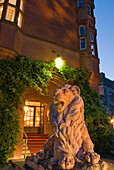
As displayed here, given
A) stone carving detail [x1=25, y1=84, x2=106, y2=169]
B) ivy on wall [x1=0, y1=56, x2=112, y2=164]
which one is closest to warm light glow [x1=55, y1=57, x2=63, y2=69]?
ivy on wall [x1=0, y1=56, x2=112, y2=164]

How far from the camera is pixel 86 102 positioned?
6.03 m

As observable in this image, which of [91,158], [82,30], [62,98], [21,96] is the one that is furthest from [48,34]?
[91,158]

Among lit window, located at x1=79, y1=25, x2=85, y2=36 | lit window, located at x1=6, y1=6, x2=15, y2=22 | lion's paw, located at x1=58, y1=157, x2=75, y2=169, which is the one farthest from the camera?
lit window, located at x1=79, y1=25, x2=85, y2=36

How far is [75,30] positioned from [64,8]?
1.57 metres

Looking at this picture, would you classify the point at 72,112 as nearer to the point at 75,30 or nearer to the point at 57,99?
the point at 57,99

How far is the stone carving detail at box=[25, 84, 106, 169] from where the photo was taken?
1901mm

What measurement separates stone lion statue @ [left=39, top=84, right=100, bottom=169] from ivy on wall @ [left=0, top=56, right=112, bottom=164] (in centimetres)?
240

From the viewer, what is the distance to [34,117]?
33.1 ft

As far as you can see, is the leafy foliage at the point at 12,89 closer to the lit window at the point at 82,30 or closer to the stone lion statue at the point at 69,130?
the stone lion statue at the point at 69,130

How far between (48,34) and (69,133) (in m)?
6.10

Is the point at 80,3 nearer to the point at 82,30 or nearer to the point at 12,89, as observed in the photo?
the point at 82,30

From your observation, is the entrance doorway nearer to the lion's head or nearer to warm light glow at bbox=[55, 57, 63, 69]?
warm light glow at bbox=[55, 57, 63, 69]

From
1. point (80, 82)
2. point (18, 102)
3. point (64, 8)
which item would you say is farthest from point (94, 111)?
point (64, 8)

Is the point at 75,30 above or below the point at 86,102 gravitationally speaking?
above
